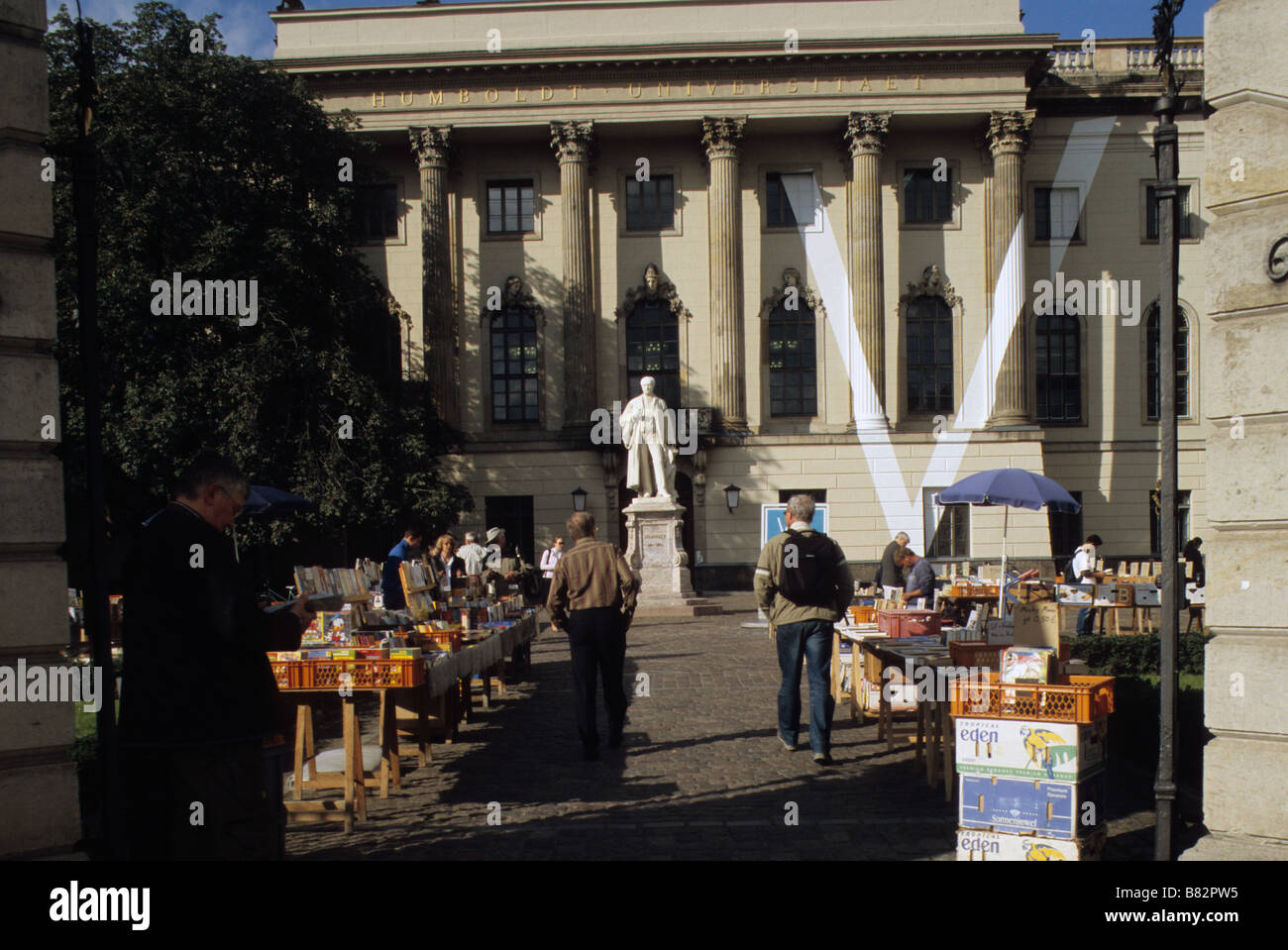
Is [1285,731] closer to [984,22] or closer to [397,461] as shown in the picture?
[397,461]

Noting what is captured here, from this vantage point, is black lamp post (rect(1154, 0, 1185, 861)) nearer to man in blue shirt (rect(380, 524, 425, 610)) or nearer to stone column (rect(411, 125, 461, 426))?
man in blue shirt (rect(380, 524, 425, 610))

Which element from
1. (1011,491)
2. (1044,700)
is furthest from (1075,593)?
(1044,700)

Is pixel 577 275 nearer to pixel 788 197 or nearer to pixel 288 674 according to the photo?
pixel 788 197

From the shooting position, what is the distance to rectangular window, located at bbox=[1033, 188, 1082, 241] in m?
37.7

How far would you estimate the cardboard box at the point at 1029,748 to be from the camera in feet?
19.2

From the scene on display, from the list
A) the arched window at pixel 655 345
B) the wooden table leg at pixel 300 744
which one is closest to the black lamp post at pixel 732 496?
the arched window at pixel 655 345

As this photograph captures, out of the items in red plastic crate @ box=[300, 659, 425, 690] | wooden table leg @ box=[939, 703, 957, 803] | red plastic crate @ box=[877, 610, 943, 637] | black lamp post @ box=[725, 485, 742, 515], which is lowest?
wooden table leg @ box=[939, 703, 957, 803]

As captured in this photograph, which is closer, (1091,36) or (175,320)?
(175,320)

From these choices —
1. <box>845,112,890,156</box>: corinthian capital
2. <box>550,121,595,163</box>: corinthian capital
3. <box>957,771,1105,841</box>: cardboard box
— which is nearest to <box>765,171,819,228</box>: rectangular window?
<box>845,112,890,156</box>: corinthian capital

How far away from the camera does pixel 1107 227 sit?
37.5m

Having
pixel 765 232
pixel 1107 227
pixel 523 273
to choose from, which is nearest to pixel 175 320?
pixel 523 273

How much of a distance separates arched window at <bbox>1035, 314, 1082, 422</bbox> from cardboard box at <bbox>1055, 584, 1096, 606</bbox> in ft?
67.3

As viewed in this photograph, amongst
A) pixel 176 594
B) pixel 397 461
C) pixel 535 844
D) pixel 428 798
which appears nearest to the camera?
pixel 176 594

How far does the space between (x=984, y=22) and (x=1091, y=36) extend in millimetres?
5313
